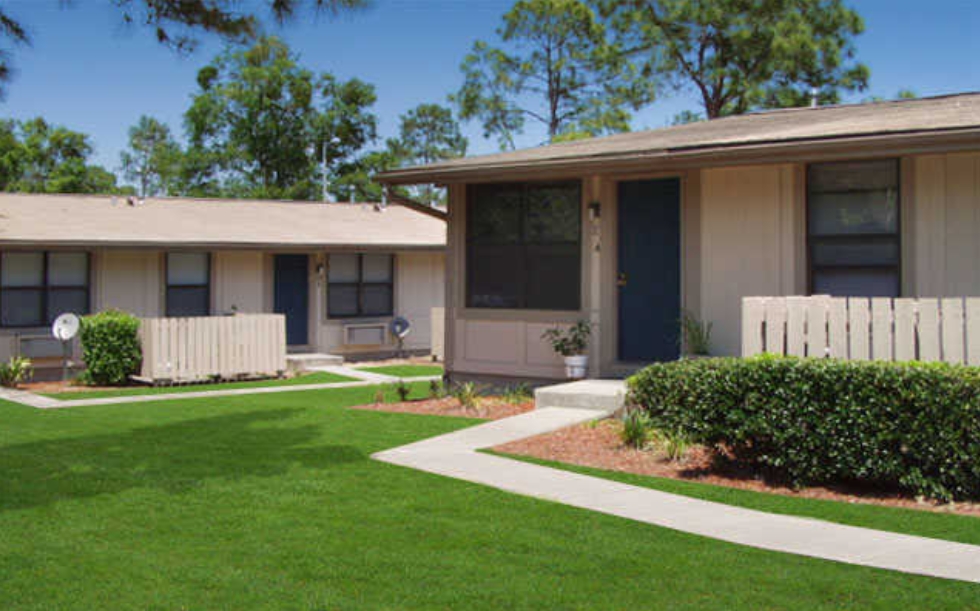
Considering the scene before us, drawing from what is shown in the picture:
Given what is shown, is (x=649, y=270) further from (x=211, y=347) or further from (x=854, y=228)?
(x=211, y=347)

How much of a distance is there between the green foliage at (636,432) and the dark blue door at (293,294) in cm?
1326

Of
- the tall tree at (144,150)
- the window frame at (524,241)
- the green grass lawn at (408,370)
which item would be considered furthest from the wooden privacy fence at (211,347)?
the tall tree at (144,150)

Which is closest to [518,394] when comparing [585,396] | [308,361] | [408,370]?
[585,396]

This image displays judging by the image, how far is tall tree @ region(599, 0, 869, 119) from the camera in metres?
33.4

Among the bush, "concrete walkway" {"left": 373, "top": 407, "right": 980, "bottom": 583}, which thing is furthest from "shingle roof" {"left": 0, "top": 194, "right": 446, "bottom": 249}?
"concrete walkway" {"left": 373, "top": 407, "right": 980, "bottom": 583}

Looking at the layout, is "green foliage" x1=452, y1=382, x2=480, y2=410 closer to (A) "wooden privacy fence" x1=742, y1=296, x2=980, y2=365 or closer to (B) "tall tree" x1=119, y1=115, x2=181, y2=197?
(A) "wooden privacy fence" x1=742, y1=296, x2=980, y2=365

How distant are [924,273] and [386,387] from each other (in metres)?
8.12

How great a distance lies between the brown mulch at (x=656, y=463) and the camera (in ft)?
22.8

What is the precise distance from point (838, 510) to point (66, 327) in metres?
13.4

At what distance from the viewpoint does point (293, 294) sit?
21.1 metres

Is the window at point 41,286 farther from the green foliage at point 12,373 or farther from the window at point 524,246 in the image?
the window at point 524,246

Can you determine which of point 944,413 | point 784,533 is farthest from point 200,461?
point 944,413

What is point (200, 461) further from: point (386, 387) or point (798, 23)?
point (798, 23)

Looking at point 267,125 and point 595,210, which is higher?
point 267,125
